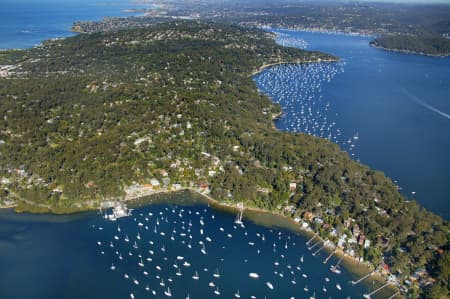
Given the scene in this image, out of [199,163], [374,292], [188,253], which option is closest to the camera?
[374,292]

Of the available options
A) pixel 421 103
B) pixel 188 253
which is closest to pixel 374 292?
pixel 188 253

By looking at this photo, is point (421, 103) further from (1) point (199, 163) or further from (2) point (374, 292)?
(2) point (374, 292)

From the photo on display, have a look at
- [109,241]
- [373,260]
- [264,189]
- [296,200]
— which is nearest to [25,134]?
[109,241]

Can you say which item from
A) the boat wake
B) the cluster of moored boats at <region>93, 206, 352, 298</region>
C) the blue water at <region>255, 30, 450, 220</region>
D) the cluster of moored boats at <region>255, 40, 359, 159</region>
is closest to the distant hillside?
the blue water at <region>255, 30, 450, 220</region>

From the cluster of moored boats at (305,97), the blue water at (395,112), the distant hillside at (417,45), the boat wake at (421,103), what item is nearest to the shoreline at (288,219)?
the blue water at (395,112)

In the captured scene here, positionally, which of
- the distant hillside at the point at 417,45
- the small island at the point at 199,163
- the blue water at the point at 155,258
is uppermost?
the distant hillside at the point at 417,45

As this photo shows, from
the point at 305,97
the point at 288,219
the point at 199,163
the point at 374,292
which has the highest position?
the point at 305,97

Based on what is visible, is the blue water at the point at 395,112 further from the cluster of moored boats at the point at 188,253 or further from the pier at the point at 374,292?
the cluster of moored boats at the point at 188,253

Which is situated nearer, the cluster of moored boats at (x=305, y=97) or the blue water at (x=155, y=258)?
the blue water at (x=155, y=258)
